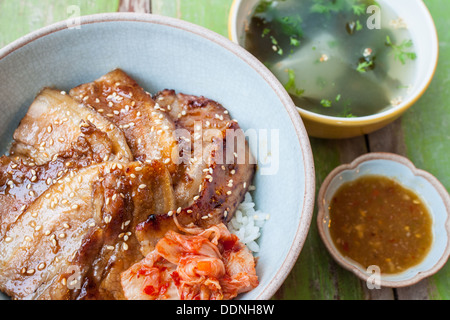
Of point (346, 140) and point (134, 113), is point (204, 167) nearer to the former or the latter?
point (134, 113)

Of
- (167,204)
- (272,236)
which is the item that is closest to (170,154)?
(167,204)

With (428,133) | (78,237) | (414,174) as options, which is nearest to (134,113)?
(78,237)

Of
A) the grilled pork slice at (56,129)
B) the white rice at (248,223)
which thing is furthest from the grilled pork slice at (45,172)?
the white rice at (248,223)

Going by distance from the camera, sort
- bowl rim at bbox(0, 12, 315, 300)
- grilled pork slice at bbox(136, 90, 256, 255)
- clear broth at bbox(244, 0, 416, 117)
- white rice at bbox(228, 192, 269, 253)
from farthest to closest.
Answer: clear broth at bbox(244, 0, 416, 117), white rice at bbox(228, 192, 269, 253), grilled pork slice at bbox(136, 90, 256, 255), bowl rim at bbox(0, 12, 315, 300)

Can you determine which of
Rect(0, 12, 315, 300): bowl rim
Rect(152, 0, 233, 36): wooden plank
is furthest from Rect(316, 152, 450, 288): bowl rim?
Rect(152, 0, 233, 36): wooden plank

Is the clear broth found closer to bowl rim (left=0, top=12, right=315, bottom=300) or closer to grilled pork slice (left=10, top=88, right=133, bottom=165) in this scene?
bowl rim (left=0, top=12, right=315, bottom=300)

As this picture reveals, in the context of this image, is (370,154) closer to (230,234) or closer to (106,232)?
(230,234)
